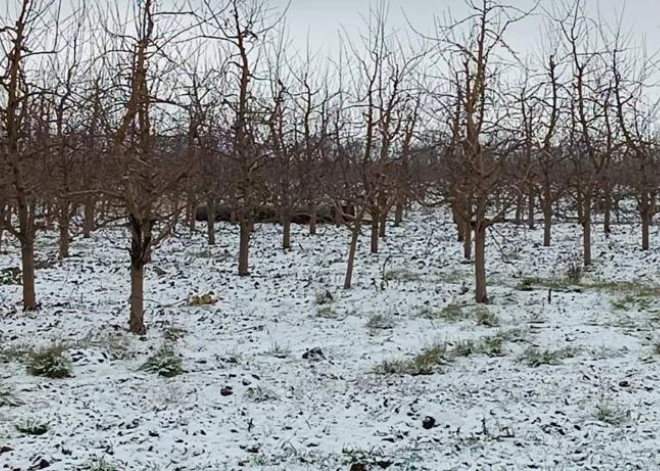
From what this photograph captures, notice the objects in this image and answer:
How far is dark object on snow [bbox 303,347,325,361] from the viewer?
7.05 m

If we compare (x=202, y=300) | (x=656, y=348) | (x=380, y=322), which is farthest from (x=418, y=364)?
(x=202, y=300)

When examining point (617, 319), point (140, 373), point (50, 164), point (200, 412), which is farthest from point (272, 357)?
point (50, 164)

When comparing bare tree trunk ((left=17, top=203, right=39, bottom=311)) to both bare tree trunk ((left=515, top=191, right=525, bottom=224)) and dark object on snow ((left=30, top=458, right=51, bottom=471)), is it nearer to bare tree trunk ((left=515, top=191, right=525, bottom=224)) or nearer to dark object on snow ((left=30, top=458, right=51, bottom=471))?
dark object on snow ((left=30, top=458, right=51, bottom=471))

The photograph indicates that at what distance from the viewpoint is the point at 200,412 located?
529 centimetres

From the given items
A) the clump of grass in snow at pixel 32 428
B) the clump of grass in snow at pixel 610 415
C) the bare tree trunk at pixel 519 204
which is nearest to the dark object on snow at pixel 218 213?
the bare tree trunk at pixel 519 204

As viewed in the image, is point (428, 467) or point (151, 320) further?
point (151, 320)

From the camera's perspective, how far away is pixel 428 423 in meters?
5.06

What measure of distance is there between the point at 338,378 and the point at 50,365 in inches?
107

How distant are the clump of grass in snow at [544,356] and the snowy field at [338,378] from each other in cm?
2

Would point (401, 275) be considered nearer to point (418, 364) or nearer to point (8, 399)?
point (418, 364)

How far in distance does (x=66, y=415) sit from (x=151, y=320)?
4.02 metres

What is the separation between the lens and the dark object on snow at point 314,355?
7055 millimetres

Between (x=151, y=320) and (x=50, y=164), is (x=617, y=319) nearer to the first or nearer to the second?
(x=151, y=320)

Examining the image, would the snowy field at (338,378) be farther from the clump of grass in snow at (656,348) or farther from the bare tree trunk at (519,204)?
the bare tree trunk at (519,204)
